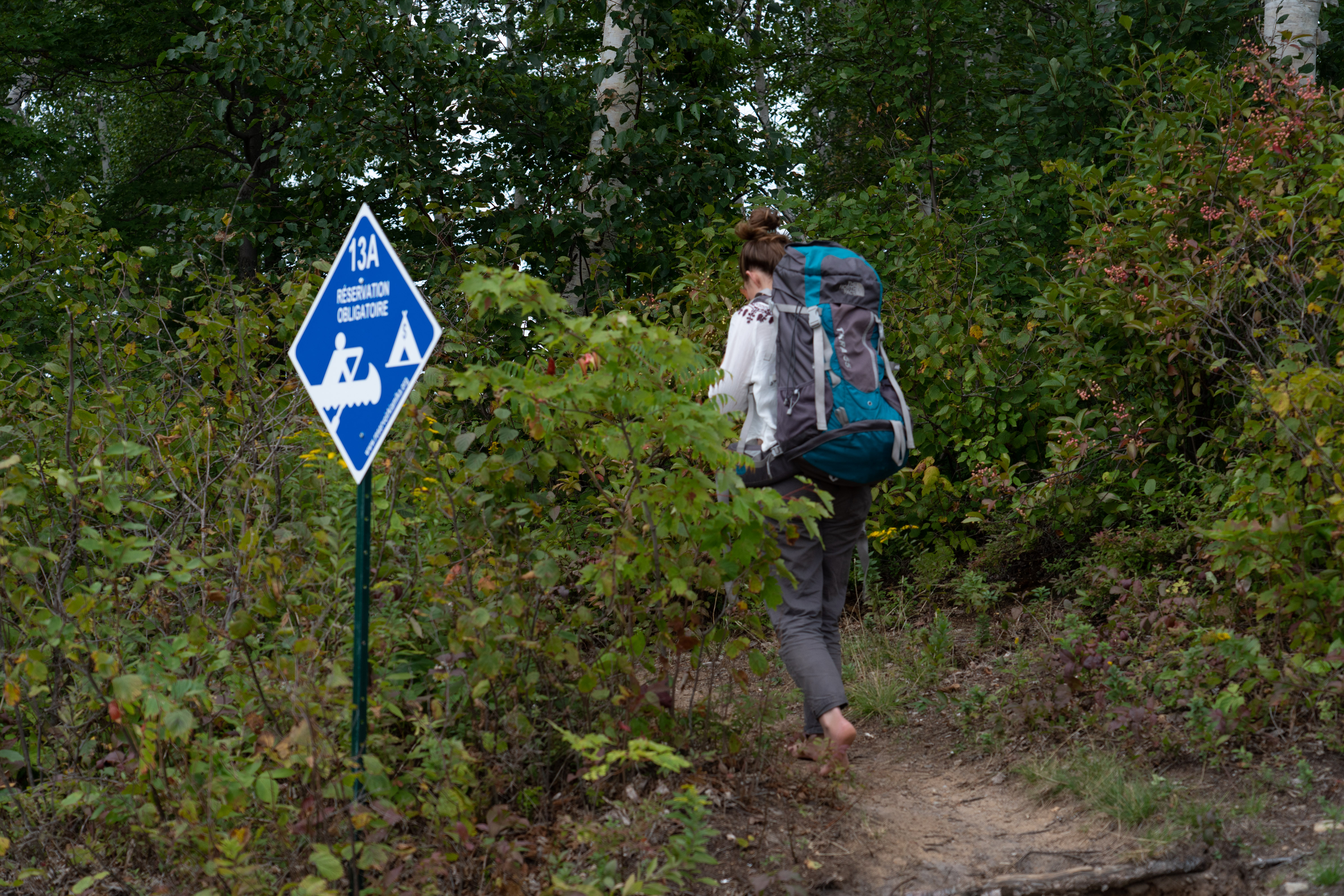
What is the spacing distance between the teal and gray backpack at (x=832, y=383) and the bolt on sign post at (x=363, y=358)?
4.66 feet

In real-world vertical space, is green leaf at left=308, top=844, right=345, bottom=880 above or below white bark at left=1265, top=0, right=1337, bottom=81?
below

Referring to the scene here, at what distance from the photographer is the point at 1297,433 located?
13.5ft

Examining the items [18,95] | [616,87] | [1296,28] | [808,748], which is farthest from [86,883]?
[18,95]

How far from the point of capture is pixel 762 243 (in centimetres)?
444

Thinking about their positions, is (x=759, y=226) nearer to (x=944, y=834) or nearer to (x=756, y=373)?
(x=756, y=373)

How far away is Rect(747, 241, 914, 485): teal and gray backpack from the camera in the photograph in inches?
159

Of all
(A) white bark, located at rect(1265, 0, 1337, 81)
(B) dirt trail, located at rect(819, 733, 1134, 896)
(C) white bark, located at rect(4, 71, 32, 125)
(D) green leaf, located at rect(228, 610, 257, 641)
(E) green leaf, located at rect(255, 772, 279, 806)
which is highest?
(C) white bark, located at rect(4, 71, 32, 125)

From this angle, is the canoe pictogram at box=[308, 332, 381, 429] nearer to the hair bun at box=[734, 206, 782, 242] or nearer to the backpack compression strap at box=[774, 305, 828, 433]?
the backpack compression strap at box=[774, 305, 828, 433]

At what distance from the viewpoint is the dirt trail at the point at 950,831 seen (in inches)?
140

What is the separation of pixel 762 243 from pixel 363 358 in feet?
5.91

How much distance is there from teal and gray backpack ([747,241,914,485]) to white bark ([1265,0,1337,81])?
14.7ft

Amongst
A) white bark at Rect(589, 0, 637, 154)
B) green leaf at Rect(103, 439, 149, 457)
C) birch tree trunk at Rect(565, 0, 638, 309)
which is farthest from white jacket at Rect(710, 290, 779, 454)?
white bark at Rect(589, 0, 637, 154)

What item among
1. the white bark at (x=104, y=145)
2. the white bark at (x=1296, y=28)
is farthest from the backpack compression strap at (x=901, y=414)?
the white bark at (x=104, y=145)

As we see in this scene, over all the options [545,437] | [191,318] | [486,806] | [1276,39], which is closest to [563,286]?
[191,318]
